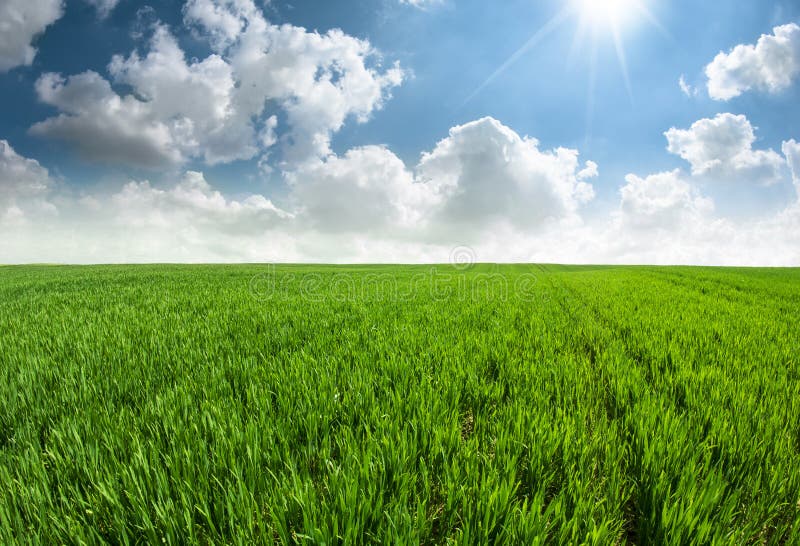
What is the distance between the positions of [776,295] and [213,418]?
1640cm

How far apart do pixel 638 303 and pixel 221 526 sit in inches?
390

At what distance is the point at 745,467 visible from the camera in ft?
6.32

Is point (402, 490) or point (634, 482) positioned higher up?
point (402, 490)

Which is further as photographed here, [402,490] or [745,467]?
[745,467]

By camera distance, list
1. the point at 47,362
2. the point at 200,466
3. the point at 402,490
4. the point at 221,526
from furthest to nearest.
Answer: the point at 47,362 < the point at 200,466 < the point at 402,490 < the point at 221,526

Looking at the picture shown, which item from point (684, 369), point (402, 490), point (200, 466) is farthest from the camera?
point (684, 369)

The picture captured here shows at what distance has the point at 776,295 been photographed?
10797 mm

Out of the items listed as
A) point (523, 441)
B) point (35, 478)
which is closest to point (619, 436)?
point (523, 441)

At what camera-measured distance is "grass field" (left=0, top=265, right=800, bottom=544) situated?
1.42 m

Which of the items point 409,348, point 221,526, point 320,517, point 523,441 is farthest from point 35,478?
point 409,348

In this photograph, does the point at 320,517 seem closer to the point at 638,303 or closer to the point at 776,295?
the point at 638,303

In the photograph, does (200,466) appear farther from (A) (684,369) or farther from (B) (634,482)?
(A) (684,369)

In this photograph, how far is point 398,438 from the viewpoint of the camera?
73.3 inches

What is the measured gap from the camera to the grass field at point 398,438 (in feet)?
4.64
